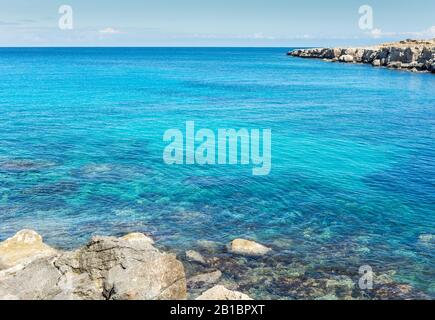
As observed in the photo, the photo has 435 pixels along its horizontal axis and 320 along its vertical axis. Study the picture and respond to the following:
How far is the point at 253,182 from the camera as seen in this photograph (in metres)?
40.6

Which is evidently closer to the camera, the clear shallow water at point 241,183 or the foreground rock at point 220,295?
the foreground rock at point 220,295

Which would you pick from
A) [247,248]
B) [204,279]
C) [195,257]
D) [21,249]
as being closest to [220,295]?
[204,279]

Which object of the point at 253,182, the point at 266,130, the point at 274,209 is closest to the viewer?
the point at 274,209

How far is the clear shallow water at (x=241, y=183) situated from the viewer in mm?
29828

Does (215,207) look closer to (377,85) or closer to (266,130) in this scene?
(266,130)

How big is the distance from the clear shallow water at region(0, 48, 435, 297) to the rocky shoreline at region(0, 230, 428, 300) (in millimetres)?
1678

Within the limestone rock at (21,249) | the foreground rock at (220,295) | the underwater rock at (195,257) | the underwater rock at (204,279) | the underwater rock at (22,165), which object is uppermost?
the underwater rock at (22,165)

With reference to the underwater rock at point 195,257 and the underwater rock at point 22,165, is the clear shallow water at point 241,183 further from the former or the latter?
the underwater rock at point 195,257

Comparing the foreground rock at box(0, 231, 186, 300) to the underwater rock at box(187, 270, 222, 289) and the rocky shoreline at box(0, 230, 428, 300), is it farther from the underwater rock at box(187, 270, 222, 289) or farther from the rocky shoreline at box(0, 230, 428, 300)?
the underwater rock at box(187, 270, 222, 289)

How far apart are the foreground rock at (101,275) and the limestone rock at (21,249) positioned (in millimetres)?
3997

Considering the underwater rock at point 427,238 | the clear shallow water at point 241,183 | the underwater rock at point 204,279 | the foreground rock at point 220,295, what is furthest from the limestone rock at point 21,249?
the underwater rock at point 427,238

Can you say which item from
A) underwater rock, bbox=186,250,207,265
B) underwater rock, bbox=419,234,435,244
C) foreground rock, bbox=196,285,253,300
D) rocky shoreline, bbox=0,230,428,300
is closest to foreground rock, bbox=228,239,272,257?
rocky shoreline, bbox=0,230,428,300
